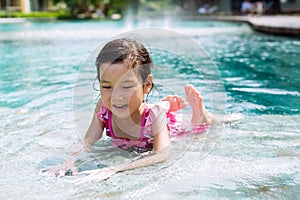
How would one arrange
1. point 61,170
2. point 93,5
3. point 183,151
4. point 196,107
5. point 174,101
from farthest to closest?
point 93,5
point 196,107
point 174,101
point 183,151
point 61,170

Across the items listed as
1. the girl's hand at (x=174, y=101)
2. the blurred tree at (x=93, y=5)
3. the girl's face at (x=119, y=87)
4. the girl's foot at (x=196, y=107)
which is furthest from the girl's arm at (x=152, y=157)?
the blurred tree at (x=93, y=5)

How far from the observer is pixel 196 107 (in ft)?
11.3

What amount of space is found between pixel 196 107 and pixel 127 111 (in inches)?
38.8

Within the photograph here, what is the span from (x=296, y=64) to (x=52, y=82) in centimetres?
422

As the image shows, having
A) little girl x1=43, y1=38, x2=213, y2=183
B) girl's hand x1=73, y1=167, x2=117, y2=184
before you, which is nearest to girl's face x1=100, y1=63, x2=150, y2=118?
little girl x1=43, y1=38, x2=213, y2=183

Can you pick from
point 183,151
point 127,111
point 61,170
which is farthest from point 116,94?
point 183,151

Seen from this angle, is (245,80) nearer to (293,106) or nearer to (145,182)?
(293,106)

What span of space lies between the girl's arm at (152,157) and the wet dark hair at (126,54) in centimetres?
33

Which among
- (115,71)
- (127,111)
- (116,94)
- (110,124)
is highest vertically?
(115,71)

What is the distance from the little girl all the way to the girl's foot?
14.4 inches

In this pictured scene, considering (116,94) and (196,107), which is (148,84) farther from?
(196,107)

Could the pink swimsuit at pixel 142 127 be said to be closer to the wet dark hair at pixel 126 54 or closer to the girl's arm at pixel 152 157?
the girl's arm at pixel 152 157

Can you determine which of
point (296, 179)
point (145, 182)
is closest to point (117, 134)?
point (145, 182)

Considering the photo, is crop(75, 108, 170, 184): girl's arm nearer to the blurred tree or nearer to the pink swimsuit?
the pink swimsuit
